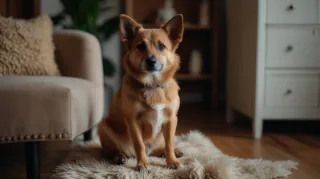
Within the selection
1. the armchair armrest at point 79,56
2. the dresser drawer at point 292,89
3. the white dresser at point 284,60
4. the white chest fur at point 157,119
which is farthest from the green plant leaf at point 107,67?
the white chest fur at point 157,119

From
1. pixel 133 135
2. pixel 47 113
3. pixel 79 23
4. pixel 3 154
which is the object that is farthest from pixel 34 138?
pixel 79 23

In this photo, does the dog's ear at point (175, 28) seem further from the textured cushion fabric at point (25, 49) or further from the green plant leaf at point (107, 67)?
the green plant leaf at point (107, 67)

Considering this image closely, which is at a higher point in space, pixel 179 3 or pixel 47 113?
pixel 179 3

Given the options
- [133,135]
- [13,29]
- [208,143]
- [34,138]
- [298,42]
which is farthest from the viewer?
[298,42]

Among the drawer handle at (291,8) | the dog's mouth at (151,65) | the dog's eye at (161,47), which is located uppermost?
the drawer handle at (291,8)

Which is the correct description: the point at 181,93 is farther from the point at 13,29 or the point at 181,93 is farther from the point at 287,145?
the point at 13,29

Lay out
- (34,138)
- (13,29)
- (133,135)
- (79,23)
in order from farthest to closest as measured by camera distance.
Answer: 1. (79,23)
2. (13,29)
3. (133,135)
4. (34,138)

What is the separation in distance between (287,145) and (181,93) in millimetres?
A: 1737

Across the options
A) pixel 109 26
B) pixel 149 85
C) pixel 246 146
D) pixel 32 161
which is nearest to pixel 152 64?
pixel 149 85

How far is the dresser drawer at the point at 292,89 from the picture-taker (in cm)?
221

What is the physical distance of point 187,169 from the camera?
140 centimetres

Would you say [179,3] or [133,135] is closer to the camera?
[133,135]

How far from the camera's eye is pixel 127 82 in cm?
150

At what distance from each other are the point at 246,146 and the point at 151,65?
3.01 feet
